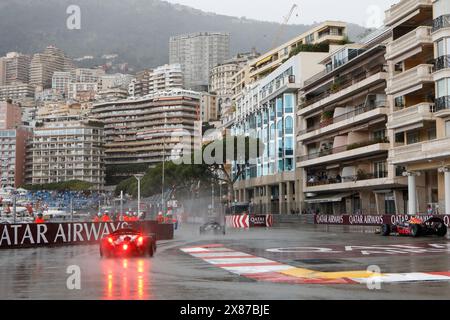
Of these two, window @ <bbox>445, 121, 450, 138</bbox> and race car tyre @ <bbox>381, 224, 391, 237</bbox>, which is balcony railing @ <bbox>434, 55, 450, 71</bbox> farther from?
race car tyre @ <bbox>381, 224, 391, 237</bbox>

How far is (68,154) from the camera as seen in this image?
186625mm

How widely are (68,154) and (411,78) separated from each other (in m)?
153

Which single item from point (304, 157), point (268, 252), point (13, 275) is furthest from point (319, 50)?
point (13, 275)

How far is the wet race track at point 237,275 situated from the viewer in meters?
11.1

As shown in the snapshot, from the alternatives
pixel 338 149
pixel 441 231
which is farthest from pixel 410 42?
pixel 338 149

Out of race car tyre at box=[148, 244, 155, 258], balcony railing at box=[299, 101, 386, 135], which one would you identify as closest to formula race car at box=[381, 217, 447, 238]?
race car tyre at box=[148, 244, 155, 258]

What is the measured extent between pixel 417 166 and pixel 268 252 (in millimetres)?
29173

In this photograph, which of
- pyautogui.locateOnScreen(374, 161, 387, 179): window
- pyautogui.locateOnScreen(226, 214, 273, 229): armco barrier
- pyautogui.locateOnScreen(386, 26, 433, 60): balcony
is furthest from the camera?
pyautogui.locateOnScreen(374, 161, 387, 179): window

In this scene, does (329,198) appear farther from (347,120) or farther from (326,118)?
A: (347,120)

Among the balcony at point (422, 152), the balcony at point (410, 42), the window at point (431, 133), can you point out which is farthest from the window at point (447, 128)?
the balcony at point (410, 42)

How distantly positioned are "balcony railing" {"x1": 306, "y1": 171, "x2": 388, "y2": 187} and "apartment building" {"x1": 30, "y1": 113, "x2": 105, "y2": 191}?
120 m

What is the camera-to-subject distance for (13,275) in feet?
49.0

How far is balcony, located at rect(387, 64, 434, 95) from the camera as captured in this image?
4466 cm

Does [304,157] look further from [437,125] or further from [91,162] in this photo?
[91,162]
